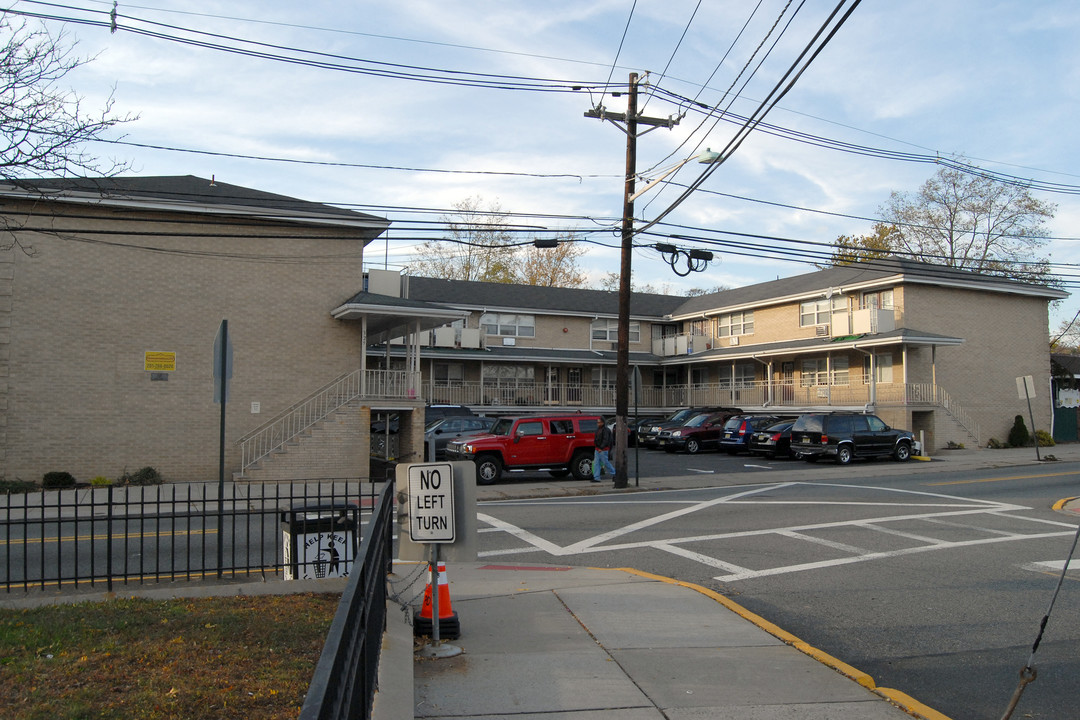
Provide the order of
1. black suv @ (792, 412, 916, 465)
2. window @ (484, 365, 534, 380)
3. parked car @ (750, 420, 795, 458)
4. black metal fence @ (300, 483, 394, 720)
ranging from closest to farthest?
black metal fence @ (300, 483, 394, 720)
black suv @ (792, 412, 916, 465)
parked car @ (750, 420, 795, 458)
window @ (484, 365, 534, 380)

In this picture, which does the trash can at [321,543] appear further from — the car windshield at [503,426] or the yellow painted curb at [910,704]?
the car windshield at [503,426]

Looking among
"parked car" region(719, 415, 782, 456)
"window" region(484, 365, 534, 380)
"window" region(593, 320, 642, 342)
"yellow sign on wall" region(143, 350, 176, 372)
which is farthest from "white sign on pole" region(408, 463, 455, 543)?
"window" region(593, 320, 642, 342)

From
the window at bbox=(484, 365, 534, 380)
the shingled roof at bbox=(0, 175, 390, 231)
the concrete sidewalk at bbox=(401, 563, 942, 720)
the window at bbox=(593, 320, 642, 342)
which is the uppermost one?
the shingled roof at bbox=(0, 175, 390, 231)

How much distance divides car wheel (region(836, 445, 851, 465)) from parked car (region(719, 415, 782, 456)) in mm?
4020

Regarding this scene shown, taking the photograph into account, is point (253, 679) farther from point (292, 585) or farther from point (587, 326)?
point (587, 326)

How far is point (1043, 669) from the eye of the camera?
6.35 m

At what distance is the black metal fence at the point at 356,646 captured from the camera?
2.46 m

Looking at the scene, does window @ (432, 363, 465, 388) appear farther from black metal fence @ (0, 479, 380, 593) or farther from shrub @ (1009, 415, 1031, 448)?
shrub @ (1009, 415, 1031, 448)

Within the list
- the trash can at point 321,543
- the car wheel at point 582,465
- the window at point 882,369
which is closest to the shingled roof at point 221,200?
the car wheel at point 582,465

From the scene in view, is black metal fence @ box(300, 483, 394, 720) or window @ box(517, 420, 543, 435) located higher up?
window @ box(517, 420, 543, 435)

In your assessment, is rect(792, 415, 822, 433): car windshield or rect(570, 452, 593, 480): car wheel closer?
rect(570, 452, 593, 480): car wheel

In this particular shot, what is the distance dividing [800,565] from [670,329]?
37.0m

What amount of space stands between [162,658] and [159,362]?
18.6 m

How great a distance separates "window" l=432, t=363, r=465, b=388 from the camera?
1518 inches
